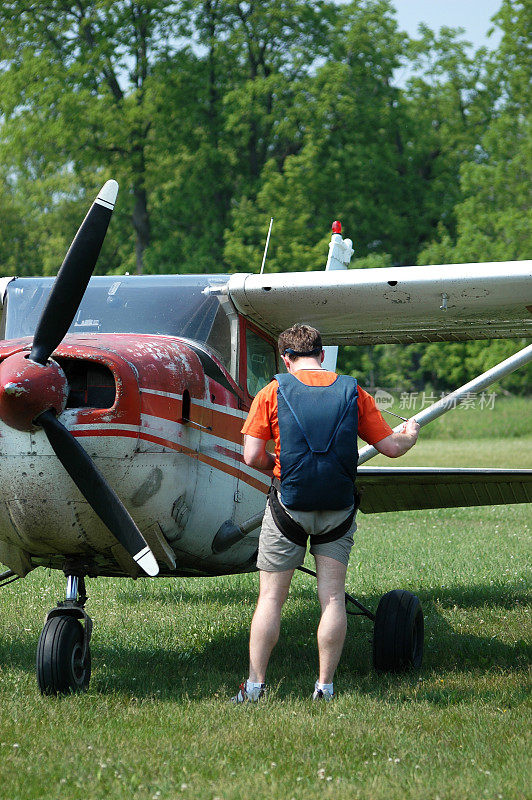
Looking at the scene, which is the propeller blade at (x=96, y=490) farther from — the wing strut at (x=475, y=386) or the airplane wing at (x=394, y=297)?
the wing strut at (x=475, y=386)

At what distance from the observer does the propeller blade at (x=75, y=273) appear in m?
4.42

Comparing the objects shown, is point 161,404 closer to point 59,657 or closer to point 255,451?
point 255,451

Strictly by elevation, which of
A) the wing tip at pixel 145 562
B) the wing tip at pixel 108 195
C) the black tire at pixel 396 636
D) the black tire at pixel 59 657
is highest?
the wing tip at pixel 108 195

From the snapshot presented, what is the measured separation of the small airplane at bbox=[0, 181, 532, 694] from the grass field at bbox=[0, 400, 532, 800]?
44 centimetres

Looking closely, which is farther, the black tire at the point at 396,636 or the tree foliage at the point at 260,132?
the tree foliage at the point at 260,132

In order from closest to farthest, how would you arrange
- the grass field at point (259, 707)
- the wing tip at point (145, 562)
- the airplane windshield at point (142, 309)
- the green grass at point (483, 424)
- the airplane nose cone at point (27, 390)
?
the grass field at point (259, 707)
the airplane nose cone at point (27, 390)
the wing tip at point (145, 562)
the airplane windshield at point (142, 309)
the green grass at point (483, 424)

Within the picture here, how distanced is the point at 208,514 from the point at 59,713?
4.63 feet

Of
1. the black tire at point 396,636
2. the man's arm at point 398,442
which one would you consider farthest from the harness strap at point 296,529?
the black tire at point 396,636

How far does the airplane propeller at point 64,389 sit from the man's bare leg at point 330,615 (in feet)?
2.81

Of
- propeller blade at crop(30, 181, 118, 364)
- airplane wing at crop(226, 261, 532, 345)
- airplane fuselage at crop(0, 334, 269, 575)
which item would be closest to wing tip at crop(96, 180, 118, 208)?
propeller blade at crop(30, 181, 118, 364)

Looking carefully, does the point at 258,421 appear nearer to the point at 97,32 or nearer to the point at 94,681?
the point at 94,681

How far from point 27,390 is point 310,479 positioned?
142 centimetres

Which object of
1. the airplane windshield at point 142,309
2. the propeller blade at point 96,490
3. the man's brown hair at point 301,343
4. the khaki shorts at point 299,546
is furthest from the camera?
the airplane windshield at point 142,309

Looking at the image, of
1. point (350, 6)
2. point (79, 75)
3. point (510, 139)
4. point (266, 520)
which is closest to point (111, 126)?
point (79, 75)
